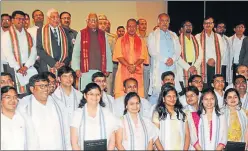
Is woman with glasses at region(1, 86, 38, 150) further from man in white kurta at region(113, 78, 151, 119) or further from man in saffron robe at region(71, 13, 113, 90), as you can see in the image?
man in saffron robe at region(71, 13, 113, 90)

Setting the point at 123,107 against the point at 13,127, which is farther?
the point at 123,107

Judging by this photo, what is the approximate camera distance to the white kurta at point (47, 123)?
4.50 meters

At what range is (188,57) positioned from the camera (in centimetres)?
659

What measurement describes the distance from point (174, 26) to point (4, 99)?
17.6 ft

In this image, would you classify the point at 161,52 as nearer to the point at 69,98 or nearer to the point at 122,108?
the point at 122,108

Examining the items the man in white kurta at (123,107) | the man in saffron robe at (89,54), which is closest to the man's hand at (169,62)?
the man in saffron robe at (89,54)

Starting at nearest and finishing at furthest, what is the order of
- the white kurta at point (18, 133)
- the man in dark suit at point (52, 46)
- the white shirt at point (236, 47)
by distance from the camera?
1. the white kurta at point (18, 133)
2. the man in dark suit at point (52, 46)
3. the white shirt at point (236, 47)

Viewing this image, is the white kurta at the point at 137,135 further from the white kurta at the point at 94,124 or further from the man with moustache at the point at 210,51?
the man with moustache at the point at 210,51

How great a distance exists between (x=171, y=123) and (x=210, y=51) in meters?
2.30

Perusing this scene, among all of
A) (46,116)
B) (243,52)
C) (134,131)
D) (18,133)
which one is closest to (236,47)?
(243,52)

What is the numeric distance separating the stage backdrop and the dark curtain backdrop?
269mm

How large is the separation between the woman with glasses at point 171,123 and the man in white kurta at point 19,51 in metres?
1.79

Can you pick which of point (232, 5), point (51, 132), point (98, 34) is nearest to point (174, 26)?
point (232, 5)

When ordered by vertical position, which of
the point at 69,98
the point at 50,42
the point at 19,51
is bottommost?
the point at 69,98
